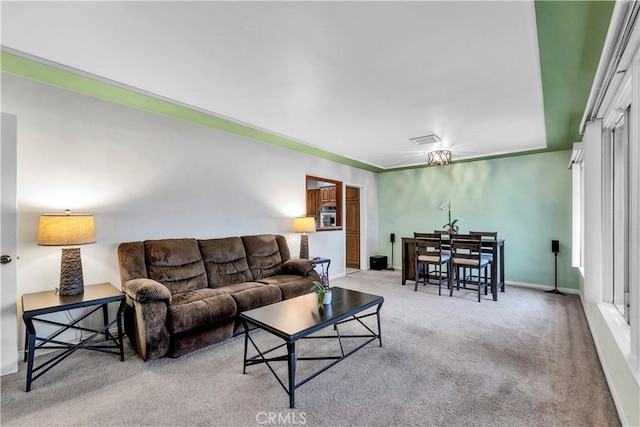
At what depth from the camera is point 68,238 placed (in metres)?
2.37

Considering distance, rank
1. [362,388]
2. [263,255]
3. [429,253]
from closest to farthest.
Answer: [362,388], [263,255], [429,253]

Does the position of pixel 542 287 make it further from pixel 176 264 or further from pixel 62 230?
pixel 62 230

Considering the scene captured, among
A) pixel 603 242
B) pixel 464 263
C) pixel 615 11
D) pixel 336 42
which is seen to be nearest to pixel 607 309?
pixel 603 242

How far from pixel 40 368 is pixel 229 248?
6.21 ft

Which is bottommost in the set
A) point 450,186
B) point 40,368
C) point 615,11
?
point 40,368

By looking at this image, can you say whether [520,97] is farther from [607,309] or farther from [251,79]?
[251,79]

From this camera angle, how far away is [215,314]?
2646 millimetres

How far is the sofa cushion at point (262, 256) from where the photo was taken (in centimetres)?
383

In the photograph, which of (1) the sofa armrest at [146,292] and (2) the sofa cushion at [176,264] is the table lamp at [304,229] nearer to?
(2) the sofa cushion at [176,264]

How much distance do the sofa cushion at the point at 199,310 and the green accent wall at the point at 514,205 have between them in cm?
486

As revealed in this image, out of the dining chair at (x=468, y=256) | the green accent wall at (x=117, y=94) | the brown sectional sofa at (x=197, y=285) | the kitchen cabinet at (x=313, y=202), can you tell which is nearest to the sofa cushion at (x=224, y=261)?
the brown sectional sofa at (x=197, y=285)

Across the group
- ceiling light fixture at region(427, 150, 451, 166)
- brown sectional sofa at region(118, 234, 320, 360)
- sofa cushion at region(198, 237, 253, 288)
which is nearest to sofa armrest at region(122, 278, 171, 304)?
brown sectional sofa at region(118, 234, 320, 360)

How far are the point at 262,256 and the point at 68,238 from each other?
2.08 metres

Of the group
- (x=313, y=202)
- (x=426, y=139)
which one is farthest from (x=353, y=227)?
(x=426, y=139)
